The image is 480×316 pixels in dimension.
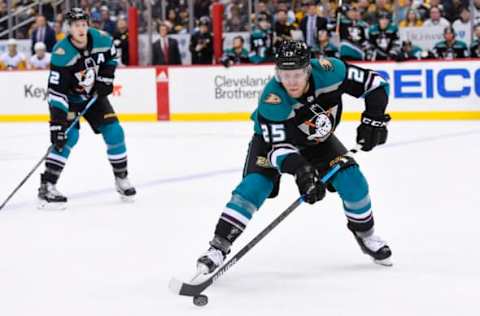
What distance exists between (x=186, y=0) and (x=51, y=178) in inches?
256

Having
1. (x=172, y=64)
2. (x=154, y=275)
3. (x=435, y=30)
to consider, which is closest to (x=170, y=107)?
(x=172, y=64)

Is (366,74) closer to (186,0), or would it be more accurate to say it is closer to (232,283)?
(232,283)

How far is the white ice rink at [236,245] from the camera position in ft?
9.68

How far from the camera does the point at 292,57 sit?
9.96 ft

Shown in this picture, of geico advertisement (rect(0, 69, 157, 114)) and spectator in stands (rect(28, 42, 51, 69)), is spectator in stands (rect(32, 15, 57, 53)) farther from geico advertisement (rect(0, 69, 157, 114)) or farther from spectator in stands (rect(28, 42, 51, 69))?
geico advertisement (rect(0, 69, 157, 114))

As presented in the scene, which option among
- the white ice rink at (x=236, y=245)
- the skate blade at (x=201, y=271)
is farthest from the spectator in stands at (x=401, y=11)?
the skate blade at (x=201, y=271)

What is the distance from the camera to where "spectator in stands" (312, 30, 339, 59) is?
1021cm

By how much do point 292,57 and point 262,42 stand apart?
7.66 meters

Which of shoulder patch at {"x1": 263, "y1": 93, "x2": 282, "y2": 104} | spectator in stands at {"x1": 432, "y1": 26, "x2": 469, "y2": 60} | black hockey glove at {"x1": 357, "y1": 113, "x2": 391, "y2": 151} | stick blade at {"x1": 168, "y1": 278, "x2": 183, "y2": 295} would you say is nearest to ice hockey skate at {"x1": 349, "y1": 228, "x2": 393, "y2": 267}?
black hockey glove at {"x1": 357, "y1": 113, "x2": 391, "y2": 151}

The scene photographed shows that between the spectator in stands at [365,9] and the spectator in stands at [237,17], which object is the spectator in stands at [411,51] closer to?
the spectator in stands at [365,9]

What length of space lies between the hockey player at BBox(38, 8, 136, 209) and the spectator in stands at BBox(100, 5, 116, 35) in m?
6.49

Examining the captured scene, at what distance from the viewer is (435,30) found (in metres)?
10.1

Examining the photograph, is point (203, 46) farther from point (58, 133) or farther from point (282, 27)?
point (58, 133)

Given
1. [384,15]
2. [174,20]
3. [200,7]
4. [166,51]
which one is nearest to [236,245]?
[384,15]
